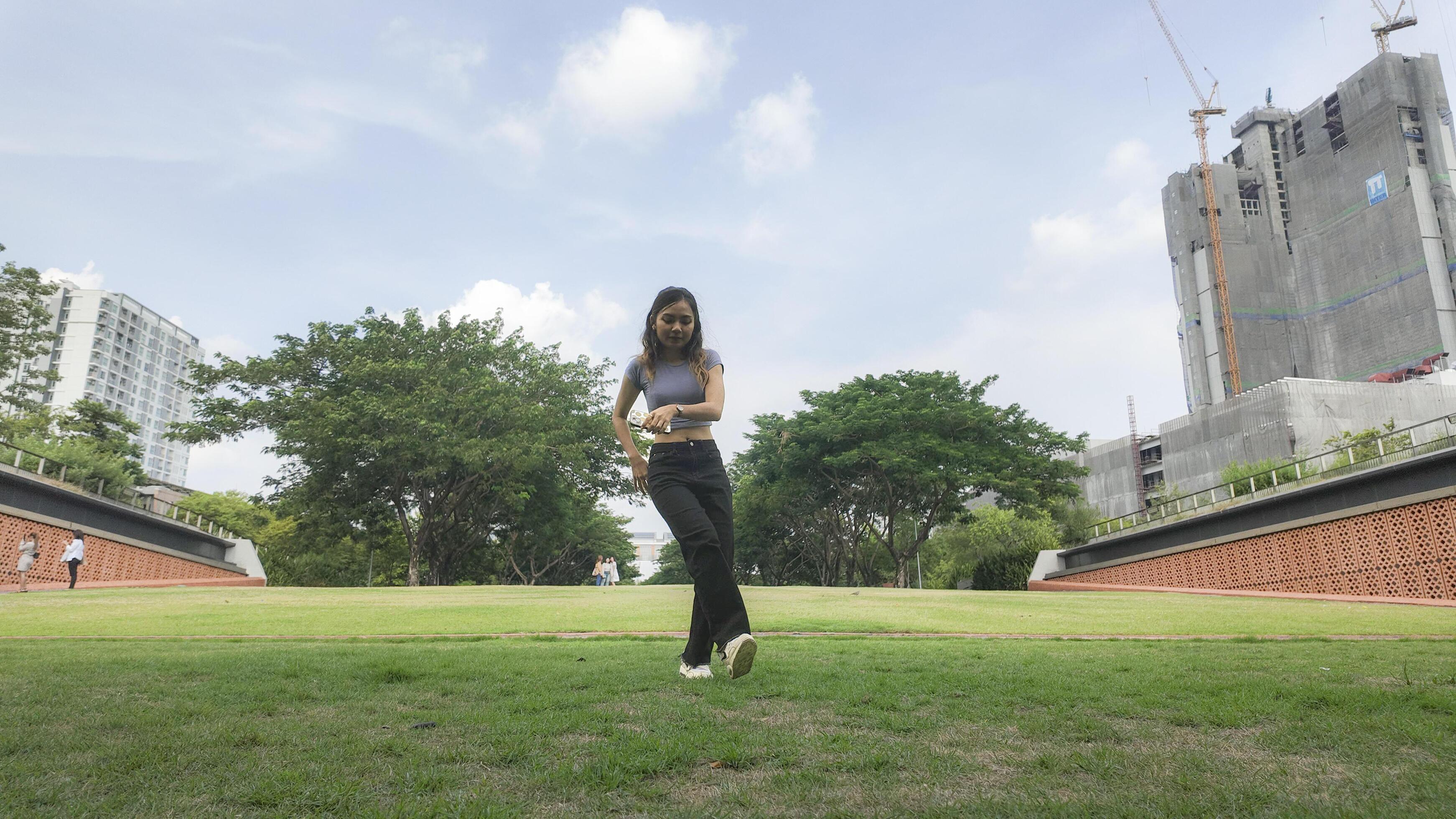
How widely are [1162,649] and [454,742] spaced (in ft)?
18.8

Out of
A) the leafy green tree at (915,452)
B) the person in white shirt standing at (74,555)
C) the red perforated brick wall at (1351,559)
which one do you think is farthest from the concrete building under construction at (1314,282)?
the person in white shirt standing at (74,555)

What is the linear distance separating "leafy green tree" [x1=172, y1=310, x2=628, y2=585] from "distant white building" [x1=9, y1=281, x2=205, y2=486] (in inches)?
3292

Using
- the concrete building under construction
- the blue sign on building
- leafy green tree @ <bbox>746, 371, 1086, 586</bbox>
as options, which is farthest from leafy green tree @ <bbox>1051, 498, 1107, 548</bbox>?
the blue sign on building

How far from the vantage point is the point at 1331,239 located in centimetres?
7475

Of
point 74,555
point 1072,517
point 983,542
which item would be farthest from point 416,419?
point 1072,517

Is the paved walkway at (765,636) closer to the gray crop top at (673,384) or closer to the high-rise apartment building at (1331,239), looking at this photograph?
the gray crop top at (673,384)

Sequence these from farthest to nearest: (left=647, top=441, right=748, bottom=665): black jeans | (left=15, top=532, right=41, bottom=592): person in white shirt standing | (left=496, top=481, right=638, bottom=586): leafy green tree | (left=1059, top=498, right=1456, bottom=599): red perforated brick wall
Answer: (left=496, top=481, right=638, bottom=586): leafy green tree, (left=1059, top=498, right=1456, bottom=599): red perforated brick wall, (left=15, top=532, right=41, bottom=592): person in white shirt standing, (left=647, top=441, right=748, bottom=665): black jeans

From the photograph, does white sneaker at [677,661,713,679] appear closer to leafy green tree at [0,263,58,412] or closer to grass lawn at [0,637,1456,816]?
grass lawn at [0,637,1456,816]

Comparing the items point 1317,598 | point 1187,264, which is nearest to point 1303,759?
point 1317,598

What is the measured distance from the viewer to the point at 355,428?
30.0 m

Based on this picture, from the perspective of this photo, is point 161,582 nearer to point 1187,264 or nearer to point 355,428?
point 355,428

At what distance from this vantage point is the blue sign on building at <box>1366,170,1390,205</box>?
68.8m

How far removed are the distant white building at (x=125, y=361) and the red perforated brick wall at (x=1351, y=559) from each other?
365ft

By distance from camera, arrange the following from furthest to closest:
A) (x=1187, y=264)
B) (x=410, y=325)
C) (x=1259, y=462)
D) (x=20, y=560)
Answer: (x=1187, y=264) < (x=1259, y=462) < (x=410, y=325) < (x=20, y=560)
